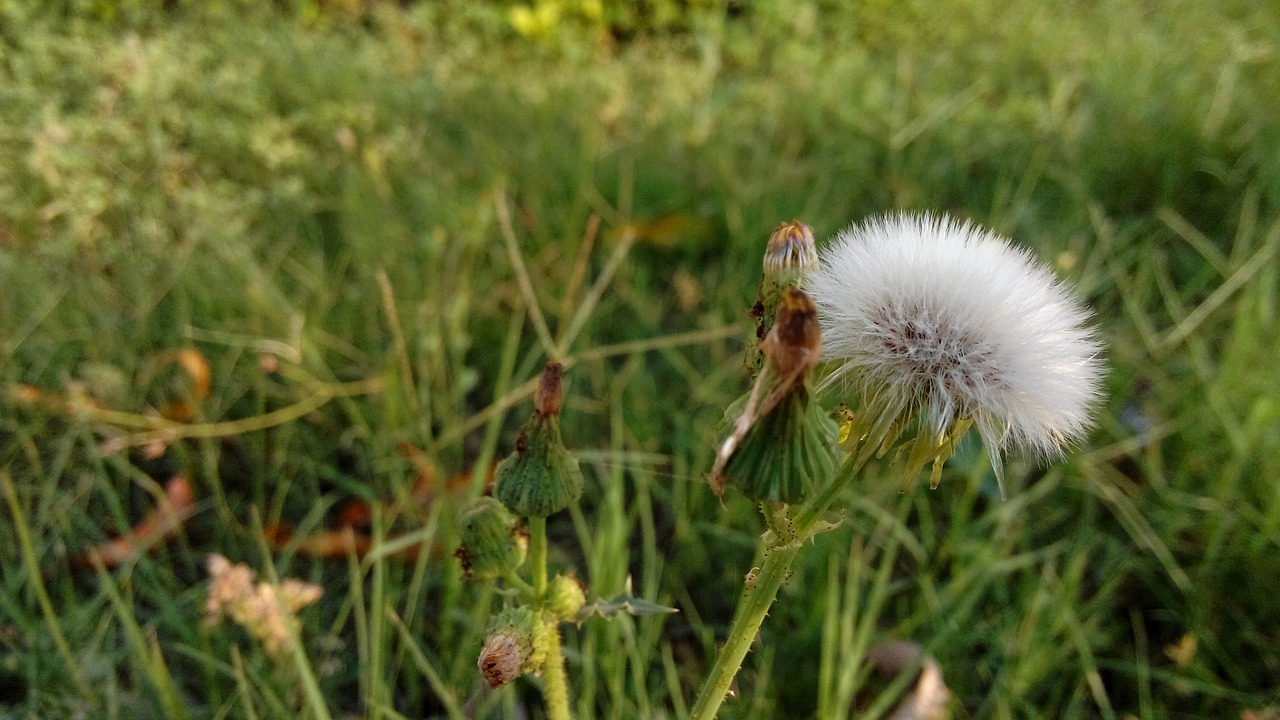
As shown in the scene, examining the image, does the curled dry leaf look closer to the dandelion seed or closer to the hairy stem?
the dandelion seed

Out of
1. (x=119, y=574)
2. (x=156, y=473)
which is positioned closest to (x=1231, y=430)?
(x=119, y=574)

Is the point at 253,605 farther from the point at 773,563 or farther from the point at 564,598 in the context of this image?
the point at 773,563

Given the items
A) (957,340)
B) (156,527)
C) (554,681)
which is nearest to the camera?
(957,340)

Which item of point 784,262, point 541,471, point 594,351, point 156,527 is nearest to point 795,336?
point 784,262

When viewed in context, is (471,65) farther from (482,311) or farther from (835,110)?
(482,311)

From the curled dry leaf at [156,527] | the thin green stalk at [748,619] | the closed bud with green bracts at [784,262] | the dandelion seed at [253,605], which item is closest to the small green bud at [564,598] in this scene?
the thin green stalk at [748,619]

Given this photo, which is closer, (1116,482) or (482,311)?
(1116,482)
